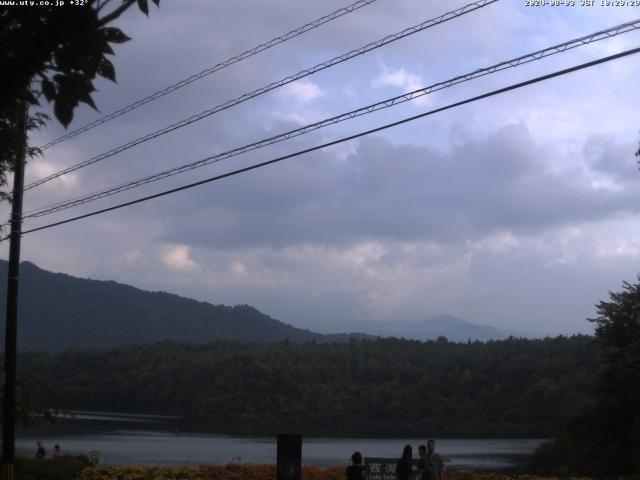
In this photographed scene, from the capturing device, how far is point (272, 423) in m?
103

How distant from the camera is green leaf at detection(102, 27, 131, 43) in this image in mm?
6117

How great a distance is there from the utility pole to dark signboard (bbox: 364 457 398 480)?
24.8ft

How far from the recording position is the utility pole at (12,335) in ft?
62.2

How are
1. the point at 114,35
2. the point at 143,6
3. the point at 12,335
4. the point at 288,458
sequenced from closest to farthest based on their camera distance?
the point at 114,35, the point at 143,6, the point at 288,458, the point at 12,335

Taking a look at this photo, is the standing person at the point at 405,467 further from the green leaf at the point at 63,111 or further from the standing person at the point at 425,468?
the green leaf at the point at 63,111

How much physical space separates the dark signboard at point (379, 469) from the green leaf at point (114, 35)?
13.0m

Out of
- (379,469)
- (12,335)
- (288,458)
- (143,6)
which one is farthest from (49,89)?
(12,335)

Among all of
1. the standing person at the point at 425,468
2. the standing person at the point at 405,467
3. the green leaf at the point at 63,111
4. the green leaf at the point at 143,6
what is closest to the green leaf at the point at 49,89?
the green leaf at the point at 63,111

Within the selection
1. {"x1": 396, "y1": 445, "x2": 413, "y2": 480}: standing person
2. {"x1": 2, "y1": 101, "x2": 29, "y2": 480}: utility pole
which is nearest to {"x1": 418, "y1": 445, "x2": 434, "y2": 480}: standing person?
{"x1": 396, "y1": 445, "x2": 413, "y2": 480}: standing person

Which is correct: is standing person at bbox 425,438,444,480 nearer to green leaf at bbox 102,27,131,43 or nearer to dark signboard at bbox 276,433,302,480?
dark signboard at bbox 276,433,302,480

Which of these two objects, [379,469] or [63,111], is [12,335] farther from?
[63,111]

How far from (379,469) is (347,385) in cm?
9612

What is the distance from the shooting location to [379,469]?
17719 millimetres

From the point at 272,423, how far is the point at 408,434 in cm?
2106
